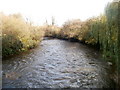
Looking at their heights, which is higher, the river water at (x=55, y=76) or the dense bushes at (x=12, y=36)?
the dense bushes at (x=12, y=36)

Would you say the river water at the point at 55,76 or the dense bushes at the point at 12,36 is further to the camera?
the dense bushes at the point at 12,36

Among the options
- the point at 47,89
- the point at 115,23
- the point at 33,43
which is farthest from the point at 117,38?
the point at 33,43

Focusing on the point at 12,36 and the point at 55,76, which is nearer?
the point at 55,76

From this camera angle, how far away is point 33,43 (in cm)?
2444

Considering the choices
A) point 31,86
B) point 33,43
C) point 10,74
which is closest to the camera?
point 31,86

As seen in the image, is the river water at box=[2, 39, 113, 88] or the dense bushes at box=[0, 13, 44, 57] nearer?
the river water at box=[2, 39, 113, 88]

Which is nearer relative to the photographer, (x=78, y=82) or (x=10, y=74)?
(x=78, y=82)

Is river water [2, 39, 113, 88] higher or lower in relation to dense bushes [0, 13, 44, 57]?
lower

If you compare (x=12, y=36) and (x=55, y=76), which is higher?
(x=12, y=36)

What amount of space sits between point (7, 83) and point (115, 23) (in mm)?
7004

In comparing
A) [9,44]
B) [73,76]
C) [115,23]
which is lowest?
[73,76]

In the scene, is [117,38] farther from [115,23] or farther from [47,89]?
[47,89]

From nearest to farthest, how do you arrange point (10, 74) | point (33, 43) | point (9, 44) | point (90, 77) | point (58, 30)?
point (90, 77)
point (10, 74)
point (9, 44)
point (33, 43)
point (58, 30)

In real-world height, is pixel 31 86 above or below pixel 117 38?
below
